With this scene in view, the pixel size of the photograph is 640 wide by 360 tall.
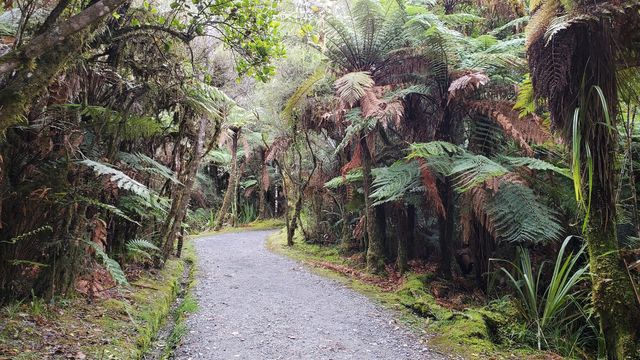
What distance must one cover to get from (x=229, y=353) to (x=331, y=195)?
6.49 metres

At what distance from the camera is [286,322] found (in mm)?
5125

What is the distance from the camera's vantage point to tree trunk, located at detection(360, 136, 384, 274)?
7.44 m

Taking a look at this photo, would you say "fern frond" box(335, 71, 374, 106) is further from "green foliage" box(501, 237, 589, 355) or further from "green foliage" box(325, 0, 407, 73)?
"green foliage" box(501, 237, 589, 355)

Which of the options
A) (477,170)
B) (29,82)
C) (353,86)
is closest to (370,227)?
(353,86)

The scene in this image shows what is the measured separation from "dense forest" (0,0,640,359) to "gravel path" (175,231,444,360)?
1.14m

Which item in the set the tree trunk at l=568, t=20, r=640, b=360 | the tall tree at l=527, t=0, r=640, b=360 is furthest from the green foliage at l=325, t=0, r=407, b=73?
the tree trunk at l=568, t=20, r=640, b=360

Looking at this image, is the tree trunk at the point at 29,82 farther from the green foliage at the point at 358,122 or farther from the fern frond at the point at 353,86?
the green foliage at the point at 358,122

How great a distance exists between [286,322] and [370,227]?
2.95m

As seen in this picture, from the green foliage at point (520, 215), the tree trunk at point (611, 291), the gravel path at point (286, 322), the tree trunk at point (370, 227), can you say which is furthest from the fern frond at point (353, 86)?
the tree trunk at point (611, 291)

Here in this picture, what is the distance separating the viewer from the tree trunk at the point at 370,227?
7445mm

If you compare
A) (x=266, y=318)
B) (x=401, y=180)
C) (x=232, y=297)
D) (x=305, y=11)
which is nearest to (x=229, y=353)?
(x=266, y=318)

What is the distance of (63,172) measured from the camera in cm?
362

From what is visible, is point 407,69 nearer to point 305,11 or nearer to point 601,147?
point 305,11

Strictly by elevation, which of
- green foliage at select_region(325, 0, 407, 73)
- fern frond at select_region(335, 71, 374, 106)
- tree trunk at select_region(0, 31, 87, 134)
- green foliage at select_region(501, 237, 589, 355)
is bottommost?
green foliage at select_region(501, 237, 589, 355)
